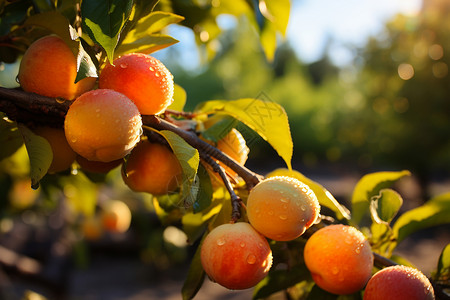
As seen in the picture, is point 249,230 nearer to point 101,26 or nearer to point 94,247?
point 101,26

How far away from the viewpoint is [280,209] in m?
0.33

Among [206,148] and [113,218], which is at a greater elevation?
[206,148]

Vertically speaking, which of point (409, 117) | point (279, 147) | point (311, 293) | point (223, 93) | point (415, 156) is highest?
point (279, 147)

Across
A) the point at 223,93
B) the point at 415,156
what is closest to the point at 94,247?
the point at 415,156

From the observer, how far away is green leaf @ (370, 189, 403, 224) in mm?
452

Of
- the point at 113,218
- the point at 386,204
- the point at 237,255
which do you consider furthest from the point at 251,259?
the point at 113,218

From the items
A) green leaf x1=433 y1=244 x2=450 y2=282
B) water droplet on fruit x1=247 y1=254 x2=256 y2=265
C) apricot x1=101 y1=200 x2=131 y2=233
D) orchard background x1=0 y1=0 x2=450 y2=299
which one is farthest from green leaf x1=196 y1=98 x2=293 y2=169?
apricot x1=101 y1=200 x2=131 y2=233

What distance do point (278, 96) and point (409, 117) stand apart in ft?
15.6

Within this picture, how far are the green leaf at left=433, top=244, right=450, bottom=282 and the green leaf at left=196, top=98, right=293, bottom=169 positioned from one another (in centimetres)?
A: 21

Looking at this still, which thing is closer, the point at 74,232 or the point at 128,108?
the point at 128,108

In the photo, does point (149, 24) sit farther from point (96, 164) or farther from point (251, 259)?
point (251, 259)

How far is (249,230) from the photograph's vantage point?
1.13 feet

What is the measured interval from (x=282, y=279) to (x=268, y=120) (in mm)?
191

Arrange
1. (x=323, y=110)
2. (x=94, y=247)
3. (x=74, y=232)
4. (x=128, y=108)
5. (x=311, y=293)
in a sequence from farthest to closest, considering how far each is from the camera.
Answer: (x=323, y=110)
(x=94, y=247)
(x=74, y=232)
(x=311, y=293)
(x=128, y=108)
